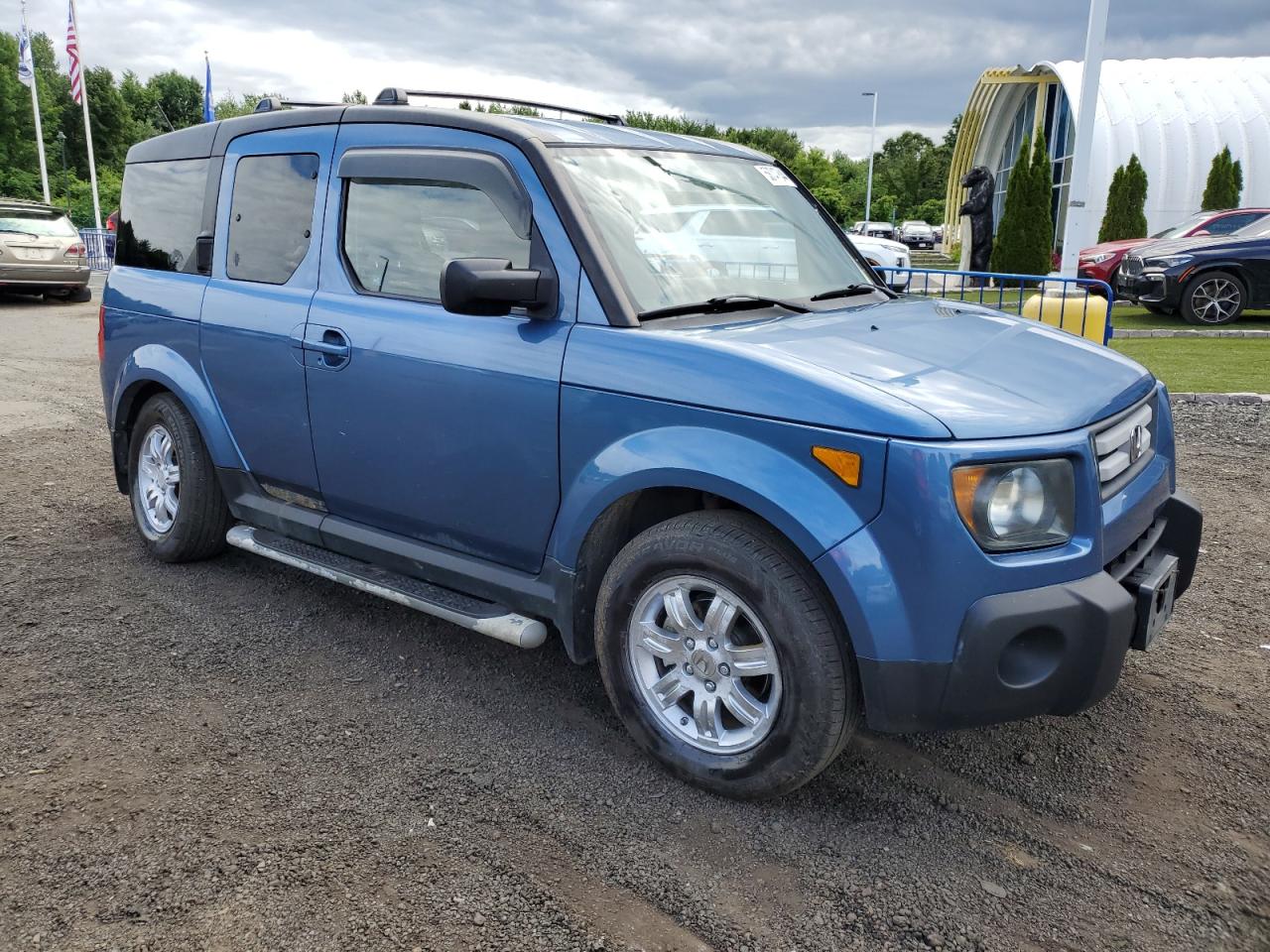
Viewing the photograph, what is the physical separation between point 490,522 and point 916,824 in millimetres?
1612

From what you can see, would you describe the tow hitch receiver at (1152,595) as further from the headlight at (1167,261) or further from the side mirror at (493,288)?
the headlight at (1167,261)

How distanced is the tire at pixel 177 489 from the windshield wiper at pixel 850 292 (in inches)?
110

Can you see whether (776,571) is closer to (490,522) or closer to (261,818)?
(490,522)

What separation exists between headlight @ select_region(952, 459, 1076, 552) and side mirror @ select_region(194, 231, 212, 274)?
3.42 m

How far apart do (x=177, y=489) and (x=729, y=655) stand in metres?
3.12

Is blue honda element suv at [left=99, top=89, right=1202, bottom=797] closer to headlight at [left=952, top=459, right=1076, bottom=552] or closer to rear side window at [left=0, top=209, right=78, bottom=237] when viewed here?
headlight at [left=952, top=459, right=1076, bottom=552]

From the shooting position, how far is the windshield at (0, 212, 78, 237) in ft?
55.3

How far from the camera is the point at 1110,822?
2918mm

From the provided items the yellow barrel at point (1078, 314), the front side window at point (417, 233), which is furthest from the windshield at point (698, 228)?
the yellow barrel at point (1078, 314)

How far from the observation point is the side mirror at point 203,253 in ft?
14.8

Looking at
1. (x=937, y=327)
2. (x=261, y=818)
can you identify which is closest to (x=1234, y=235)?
(x=937, y=327)

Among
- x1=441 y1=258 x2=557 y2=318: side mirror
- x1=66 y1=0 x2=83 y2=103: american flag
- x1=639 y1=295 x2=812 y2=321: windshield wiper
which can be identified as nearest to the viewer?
x1=441 y1=258 x2=557 y2=318: side mirror

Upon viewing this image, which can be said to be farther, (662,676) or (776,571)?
(662,676)

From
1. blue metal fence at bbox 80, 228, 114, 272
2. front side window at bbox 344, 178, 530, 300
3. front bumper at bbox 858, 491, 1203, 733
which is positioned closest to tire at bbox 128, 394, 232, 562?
front side window at bbox 344, 178, 530, 300
